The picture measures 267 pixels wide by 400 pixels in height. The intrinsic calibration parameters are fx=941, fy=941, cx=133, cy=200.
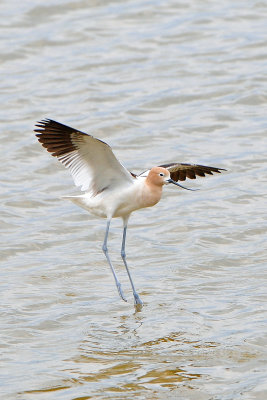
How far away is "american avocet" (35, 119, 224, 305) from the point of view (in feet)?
33.6

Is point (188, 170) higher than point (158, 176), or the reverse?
point (158, 176)

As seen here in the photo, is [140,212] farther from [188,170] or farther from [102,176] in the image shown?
[102,176]

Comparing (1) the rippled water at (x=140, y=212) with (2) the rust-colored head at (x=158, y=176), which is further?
(2) the rust-colored head at (x=158, y=176)

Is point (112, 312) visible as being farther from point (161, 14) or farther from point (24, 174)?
point (161, 14)

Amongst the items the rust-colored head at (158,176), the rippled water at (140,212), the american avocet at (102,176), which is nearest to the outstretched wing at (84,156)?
the american avocet at (102,176)

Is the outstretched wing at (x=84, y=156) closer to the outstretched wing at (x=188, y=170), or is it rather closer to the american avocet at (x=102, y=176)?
the american avocet at (x=102, y=176)

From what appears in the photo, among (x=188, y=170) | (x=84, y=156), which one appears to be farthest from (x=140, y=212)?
(x=84, y=156)

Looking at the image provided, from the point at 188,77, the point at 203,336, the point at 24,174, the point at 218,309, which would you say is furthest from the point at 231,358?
the point at 188,77

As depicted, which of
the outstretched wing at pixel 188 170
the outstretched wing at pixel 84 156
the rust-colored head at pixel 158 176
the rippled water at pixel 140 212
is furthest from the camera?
the outstretched wing at pixel 188 170

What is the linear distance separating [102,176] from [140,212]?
2978 mm

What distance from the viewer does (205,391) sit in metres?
7.85

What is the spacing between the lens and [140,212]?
45.3 feet

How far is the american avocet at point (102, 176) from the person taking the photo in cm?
1025

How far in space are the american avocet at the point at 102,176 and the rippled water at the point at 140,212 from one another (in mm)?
813
